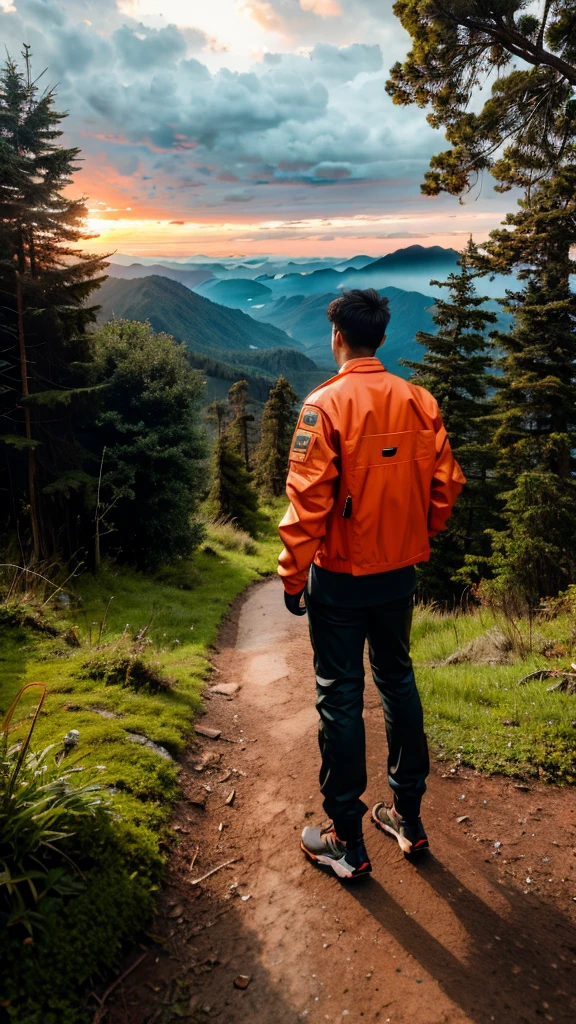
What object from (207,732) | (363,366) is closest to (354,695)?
(363,366)

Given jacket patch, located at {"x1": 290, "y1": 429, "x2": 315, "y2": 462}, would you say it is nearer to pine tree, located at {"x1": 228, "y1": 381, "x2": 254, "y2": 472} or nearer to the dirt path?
the dirt path

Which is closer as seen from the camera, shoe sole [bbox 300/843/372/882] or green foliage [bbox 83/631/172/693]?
shoe sole [bbox 300/843/372/882]

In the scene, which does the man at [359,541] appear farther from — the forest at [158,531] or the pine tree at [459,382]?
the pine tree at [459,382]

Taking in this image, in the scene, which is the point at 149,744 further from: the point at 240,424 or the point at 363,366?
the point at 240,424

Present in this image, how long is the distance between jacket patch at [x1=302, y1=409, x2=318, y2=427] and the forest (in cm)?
173

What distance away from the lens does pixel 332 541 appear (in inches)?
111

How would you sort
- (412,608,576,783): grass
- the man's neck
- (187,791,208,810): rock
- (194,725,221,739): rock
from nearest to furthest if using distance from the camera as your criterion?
the man's neck < (187,791,208,810): rock < (412,608,576,783): grass < (194,725,221,739): rock

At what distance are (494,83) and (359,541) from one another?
28.8 feet

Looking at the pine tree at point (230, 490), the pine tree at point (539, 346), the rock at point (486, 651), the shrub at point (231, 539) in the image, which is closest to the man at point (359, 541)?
the rock at point (486, 651)

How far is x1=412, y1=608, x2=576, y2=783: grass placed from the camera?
3961 millimetres

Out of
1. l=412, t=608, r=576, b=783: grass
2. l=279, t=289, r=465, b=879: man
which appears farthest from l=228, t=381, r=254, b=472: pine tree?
l=279, t=289, r=465, b=879: man

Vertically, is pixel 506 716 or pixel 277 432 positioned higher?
pixel 277 432

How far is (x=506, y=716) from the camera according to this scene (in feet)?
14.9

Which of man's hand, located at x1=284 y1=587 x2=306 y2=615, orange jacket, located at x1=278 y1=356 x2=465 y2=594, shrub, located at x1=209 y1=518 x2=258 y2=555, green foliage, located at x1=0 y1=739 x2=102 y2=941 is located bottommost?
shrub, located at x1=209 y1=518 x2=258 y2=555
